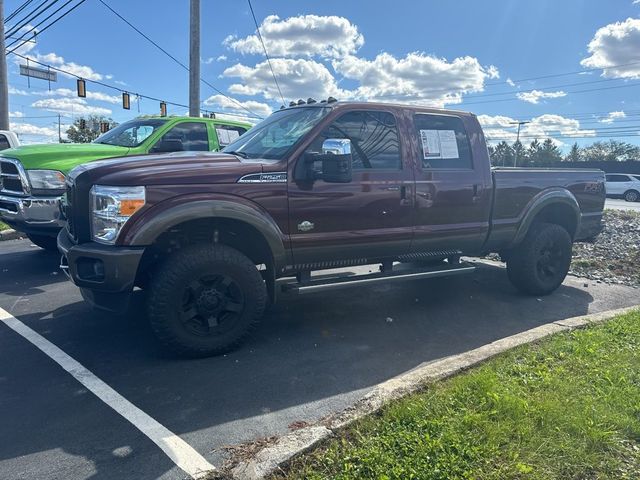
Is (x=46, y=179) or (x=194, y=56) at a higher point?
(x=194, y=56)

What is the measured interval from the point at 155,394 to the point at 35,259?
195 inches

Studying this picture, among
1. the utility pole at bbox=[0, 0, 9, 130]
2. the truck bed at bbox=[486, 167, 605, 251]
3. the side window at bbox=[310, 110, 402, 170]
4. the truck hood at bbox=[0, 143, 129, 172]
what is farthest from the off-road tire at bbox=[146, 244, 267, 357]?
the utility pole at bbox=[0, 0, 9, 130]

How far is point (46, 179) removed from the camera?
6.39m

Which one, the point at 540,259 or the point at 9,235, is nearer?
the point at 540,259

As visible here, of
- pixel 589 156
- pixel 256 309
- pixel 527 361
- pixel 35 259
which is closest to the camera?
pixel 527 361

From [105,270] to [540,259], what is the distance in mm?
4744

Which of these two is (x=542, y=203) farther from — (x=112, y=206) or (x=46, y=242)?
(x=46, y=242)

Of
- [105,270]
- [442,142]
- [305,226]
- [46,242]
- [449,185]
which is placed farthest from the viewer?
[46,242]

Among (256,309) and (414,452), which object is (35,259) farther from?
(414,452)

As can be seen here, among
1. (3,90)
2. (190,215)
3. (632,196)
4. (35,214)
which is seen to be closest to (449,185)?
(190,215)

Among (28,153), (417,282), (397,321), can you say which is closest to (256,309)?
(397,321)

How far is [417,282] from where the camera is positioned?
261 inches

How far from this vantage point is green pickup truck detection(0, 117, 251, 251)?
629 centimetres

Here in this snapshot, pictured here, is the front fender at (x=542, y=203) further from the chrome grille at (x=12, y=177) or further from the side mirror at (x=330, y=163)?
the chrome grille at (x=12, y=177)
